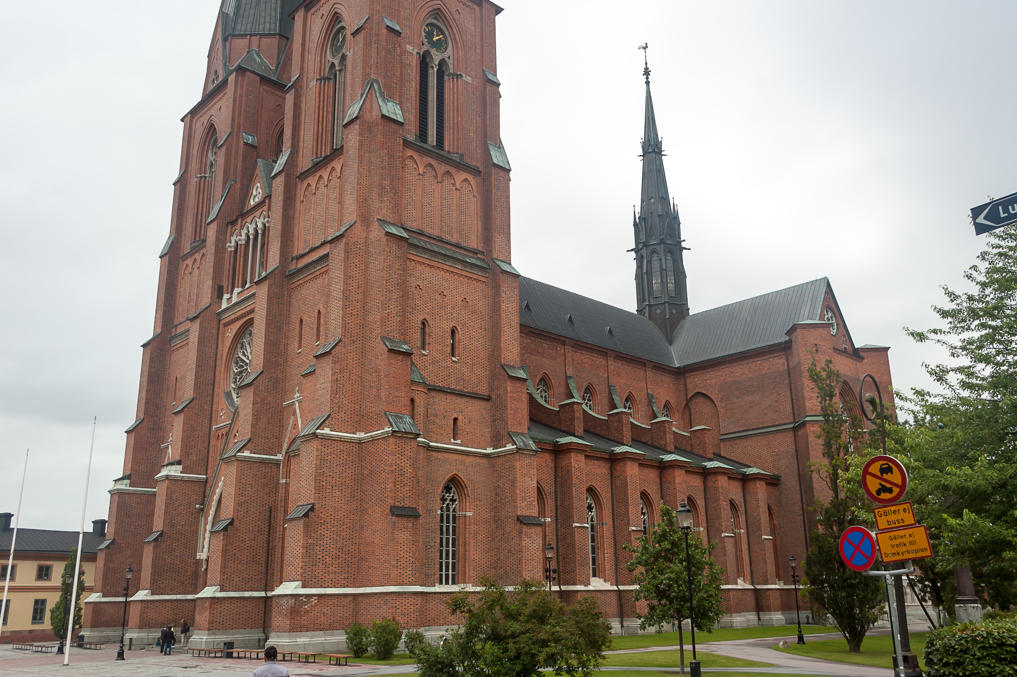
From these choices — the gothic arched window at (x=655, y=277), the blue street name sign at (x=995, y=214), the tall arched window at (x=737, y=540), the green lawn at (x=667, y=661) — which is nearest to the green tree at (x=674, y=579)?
the green lawn at (x=667, y=661)

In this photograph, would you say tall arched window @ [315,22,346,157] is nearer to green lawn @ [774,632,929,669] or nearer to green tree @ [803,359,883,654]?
green tree @ [803,359,883,654]

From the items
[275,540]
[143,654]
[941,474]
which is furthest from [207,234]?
[941,474]

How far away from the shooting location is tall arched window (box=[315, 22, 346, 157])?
1384 inches

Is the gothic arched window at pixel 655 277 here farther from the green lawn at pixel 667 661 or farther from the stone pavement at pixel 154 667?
the stone pavement at pixel 154 667

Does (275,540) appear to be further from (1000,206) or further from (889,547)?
(1000,206)

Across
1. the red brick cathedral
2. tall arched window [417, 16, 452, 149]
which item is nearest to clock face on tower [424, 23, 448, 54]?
tall arched window [417, 16, 452, 149]

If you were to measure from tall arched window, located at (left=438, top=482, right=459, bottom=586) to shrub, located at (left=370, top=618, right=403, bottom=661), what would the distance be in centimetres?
440

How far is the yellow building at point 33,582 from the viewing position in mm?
55656

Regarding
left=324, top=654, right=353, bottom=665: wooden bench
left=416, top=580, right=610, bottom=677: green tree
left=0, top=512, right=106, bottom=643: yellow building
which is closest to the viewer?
left=416, top=580, right=610, bottom=677: green tree

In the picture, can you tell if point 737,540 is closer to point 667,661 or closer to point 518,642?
point 667,661

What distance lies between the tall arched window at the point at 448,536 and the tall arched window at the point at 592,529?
7751mm

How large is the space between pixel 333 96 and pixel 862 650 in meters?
31.0

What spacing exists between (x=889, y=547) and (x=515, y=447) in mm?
20405

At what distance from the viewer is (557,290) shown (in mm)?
51500
